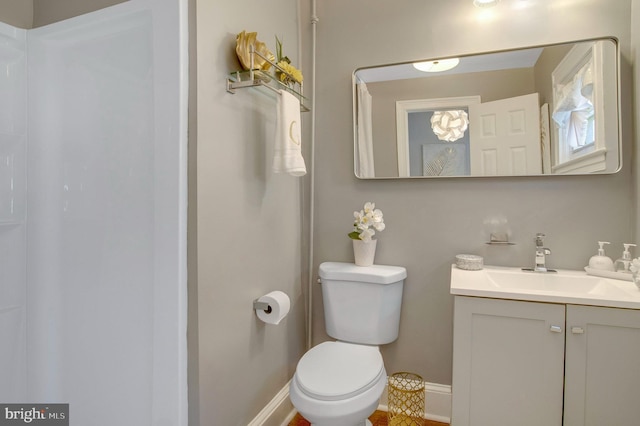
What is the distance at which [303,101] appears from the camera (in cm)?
200

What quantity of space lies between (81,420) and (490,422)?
1638mm

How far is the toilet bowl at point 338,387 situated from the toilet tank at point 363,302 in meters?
0.20

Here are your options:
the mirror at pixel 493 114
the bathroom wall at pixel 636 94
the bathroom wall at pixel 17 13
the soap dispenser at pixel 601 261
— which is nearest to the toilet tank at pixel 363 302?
the mirror at pixel 493 114

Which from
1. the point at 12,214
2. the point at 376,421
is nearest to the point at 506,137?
the point at 376,421

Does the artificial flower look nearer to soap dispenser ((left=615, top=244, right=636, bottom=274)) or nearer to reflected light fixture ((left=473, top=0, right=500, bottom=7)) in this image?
soap dispenser ((left=615, top=244, right=636, bottom=274))

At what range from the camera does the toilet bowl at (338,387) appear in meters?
1.25

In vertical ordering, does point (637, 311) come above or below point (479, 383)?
above

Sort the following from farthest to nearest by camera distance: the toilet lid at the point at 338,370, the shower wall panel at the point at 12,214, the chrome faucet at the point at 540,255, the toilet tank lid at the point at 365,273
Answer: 1. the toilet tank lid at the point at 365,273
2. the chrome faucet at the point at 540,255
3. the shower wall panel at the point at 12,214
4. the toilet lid at the point at 338,370

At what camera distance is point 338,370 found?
142cm

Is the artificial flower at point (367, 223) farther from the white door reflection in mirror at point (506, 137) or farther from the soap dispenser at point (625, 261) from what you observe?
the soap dispenser at point (625, 261)

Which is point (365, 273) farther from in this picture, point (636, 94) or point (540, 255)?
point (636, 94)

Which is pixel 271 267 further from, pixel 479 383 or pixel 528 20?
pixel 528 20

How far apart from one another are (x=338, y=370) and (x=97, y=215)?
3.86ft

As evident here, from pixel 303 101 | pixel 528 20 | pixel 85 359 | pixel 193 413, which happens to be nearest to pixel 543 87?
pixel 528 20
